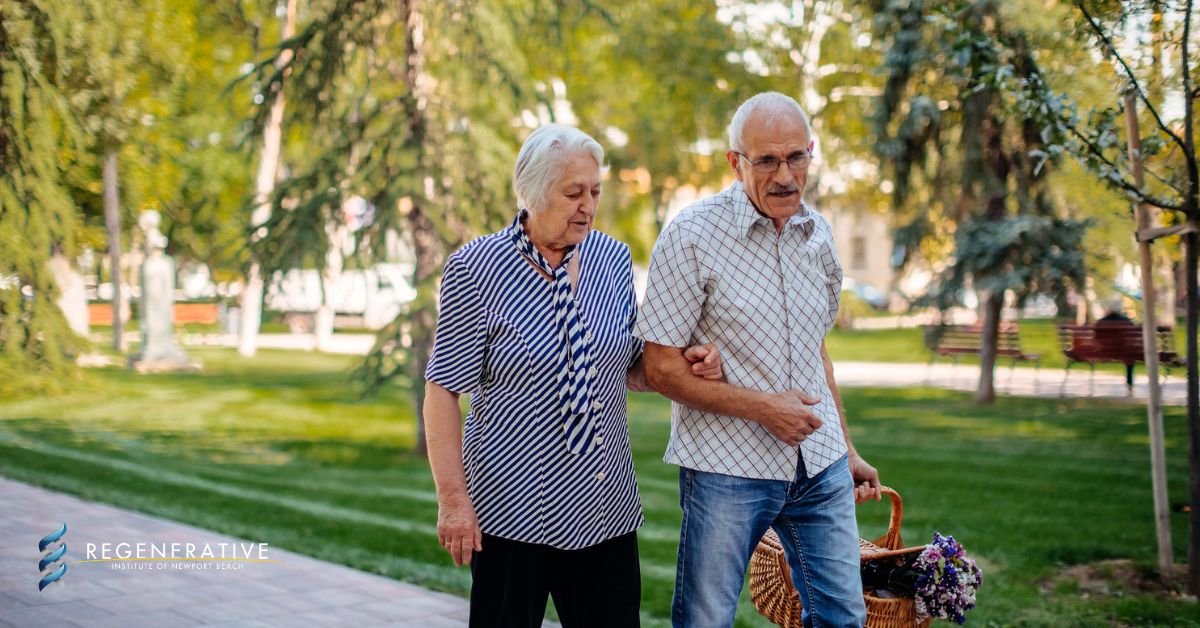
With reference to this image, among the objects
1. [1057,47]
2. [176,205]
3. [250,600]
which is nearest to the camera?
[250,600]

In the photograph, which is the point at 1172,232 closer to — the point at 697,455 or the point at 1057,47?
the point at 1057,47

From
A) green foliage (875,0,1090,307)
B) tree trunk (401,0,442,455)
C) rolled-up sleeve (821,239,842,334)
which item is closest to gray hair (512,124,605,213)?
rolled-up sleeve (821,239,842,334)

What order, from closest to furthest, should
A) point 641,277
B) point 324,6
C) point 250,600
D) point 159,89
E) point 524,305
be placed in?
point 524,305
point 250,600
point 159,89
point 324,6
point 641,277

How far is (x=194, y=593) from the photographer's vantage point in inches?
215

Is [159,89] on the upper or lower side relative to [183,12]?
lower

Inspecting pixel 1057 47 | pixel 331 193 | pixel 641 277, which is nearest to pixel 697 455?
pixel 1057 47

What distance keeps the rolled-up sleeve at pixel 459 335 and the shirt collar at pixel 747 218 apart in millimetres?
724

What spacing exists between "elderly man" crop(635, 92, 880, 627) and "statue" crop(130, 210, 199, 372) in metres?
18.5

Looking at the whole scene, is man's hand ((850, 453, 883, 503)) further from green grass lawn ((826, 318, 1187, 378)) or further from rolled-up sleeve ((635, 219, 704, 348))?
green grass lawn ((826, 318, 1187, 378))

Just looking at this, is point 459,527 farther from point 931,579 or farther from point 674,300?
point 931,579

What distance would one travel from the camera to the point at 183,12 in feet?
39.2

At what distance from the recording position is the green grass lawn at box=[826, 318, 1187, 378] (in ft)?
70.8

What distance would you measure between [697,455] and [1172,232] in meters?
3.88

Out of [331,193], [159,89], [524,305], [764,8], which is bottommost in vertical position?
[524,305]
